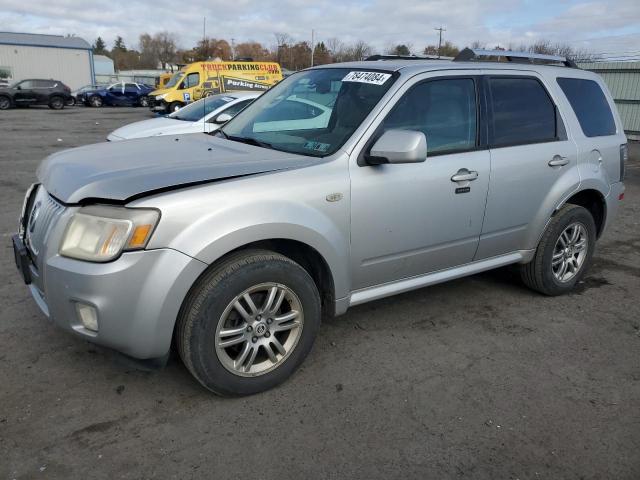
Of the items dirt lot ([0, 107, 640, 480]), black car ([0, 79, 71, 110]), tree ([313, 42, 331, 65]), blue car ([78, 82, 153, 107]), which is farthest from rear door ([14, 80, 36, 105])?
dirt lot ([0, 107, 640, 480])

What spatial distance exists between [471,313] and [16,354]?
125 inches

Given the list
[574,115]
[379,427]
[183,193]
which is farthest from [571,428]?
[574,115]

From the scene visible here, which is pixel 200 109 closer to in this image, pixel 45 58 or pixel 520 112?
pixel 520 112

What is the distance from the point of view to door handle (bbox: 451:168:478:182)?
3557 mm

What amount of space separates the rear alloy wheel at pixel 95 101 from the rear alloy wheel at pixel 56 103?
116 inches

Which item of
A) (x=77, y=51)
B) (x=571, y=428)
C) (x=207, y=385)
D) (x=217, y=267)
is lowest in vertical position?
(x=571, y=428)

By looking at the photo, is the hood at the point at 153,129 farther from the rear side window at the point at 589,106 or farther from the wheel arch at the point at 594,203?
the wheel arch at the point at 594,203

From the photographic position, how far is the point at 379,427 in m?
2.79

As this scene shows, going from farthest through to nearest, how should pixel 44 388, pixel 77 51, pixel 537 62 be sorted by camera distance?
A: pixel 77 51 → pixel 537 62 → pixel 44 388

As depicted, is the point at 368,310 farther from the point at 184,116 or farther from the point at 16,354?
the point at 184,116

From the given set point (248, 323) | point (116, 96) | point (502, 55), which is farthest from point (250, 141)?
point (116, 96)

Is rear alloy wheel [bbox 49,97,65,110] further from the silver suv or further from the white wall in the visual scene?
the silver suv

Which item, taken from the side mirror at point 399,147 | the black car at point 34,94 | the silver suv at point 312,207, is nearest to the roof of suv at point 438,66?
the silver suv at point 312,207

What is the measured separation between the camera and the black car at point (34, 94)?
1163 inches
